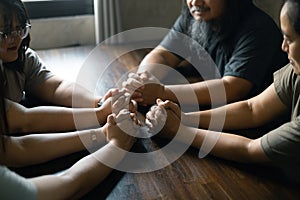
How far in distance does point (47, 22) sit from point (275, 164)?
1.80 m

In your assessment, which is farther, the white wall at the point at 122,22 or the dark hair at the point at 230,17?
the white wall at the point at 122,22

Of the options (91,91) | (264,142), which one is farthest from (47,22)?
(264,142)

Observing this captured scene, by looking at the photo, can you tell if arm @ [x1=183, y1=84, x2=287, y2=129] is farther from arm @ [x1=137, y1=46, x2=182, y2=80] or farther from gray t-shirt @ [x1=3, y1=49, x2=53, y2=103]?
gray t-shirt @ [x1=3, y1=49, x2=53, y2=103]

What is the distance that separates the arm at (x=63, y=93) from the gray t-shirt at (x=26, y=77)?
0.03 meters

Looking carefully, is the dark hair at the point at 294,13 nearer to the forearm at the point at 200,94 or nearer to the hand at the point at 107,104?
the forearm at the point at 200,94

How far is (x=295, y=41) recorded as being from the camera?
1330 mm

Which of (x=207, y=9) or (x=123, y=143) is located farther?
(x=207, y=9)

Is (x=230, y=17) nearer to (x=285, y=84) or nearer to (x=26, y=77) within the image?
(x=285, y=84)

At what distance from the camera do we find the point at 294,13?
1.30 meters

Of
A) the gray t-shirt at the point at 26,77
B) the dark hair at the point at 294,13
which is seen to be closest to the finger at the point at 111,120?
the gray t-shirt at the point at 26,77

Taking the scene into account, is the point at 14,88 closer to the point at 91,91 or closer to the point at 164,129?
the point at 91,91

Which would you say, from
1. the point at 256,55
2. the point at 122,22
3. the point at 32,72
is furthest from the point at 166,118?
the point at 122,22

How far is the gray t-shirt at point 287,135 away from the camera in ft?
4.56

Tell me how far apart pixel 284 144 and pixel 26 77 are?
1.02m
